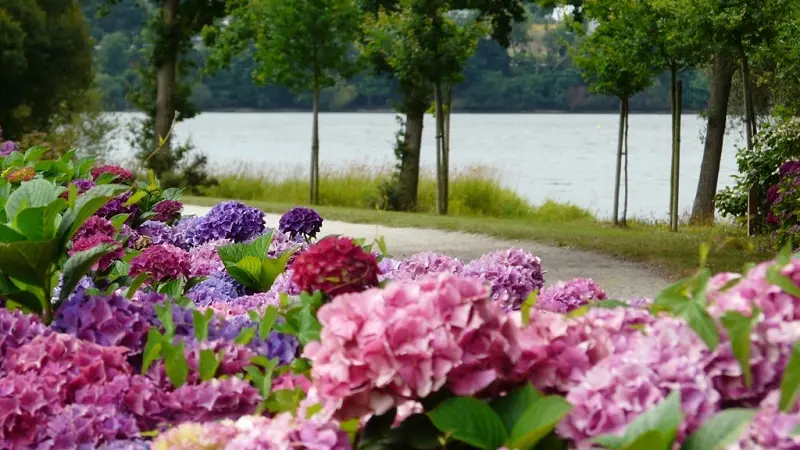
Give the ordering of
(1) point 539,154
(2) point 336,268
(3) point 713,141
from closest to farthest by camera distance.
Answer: (2) point 336,268 → (3) point 713,141 → (1) point 539,154

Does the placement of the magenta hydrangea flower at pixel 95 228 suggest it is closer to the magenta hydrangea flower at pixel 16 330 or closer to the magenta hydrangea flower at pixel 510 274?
the magenta hydrangea flower at pixel 510 274

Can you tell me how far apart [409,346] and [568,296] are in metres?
1.85

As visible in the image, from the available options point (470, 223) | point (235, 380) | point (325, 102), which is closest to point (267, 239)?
point (235, 380)

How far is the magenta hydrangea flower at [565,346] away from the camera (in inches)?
63.8

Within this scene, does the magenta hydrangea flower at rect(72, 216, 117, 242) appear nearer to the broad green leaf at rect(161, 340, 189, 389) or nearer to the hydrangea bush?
the hydrangea bush

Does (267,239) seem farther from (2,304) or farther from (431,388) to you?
(431,388)

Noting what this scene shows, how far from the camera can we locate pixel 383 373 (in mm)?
1525

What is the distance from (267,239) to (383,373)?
7.65 ft

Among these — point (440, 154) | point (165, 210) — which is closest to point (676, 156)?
point (440, 154)

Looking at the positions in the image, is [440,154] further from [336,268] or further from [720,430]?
[720,430]

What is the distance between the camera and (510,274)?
3.61 m

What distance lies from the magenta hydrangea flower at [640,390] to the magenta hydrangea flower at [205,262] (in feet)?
9.23

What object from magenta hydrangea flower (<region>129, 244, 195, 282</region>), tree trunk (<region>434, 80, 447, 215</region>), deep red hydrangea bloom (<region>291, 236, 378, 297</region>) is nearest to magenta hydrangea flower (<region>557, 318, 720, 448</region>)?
deep red hydrangea bloom (<region>291, 236, 378, 297</region>)

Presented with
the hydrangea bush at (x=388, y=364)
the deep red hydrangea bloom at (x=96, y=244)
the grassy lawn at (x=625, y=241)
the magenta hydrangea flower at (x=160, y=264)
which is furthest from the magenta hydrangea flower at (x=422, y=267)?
the grassy lawn at (x=625, y=241)
